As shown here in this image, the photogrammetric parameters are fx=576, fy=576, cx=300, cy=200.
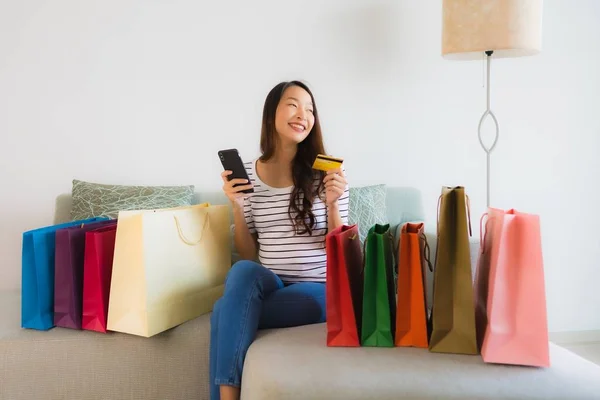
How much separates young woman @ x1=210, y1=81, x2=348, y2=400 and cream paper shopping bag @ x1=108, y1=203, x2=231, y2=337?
6.1 inches

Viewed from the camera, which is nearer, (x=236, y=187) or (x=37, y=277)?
(x=37, y=277)

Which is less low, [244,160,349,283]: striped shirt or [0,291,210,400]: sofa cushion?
[244,160,349,283]: striped shirt

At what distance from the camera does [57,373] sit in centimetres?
156

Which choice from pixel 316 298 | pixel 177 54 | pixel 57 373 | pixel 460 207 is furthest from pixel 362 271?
pixel 177 54

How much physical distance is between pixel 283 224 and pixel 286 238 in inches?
1.9

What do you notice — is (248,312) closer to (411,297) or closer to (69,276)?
(411,297)

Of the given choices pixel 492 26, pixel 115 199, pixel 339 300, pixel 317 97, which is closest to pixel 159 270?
pixel 339 300

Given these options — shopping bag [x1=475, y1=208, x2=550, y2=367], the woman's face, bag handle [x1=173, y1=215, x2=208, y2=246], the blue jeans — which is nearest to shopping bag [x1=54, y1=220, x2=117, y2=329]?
bag handle [x1=173, y1=215, x2=208, y2=246]

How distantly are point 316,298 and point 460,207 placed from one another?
1.64ft

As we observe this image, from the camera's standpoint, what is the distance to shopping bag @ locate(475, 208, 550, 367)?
1229 mm

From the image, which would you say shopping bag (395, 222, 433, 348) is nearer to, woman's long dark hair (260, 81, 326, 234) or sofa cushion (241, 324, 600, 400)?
sofa cushion (241, 324, 600, 400)

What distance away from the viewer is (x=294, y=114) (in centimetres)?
175

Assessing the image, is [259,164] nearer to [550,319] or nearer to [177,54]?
[177,54]

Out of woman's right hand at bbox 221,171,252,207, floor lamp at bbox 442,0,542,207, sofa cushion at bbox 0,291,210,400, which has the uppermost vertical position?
floor lamp at bbox 442,0,542,207
